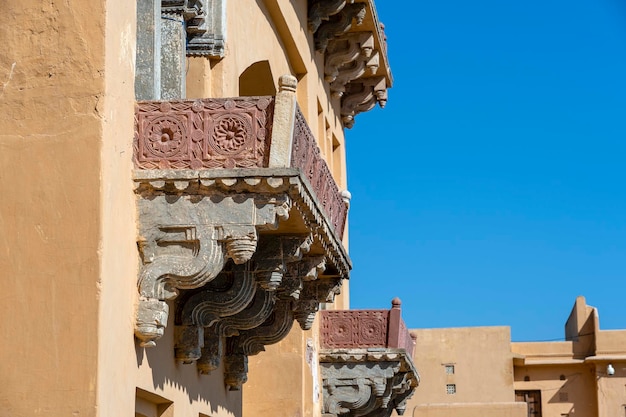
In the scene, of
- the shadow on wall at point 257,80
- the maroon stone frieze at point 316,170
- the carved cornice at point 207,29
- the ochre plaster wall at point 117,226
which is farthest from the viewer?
the shadow on wall at point 257,80

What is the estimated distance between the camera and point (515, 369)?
3878 cm

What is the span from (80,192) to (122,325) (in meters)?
0.89

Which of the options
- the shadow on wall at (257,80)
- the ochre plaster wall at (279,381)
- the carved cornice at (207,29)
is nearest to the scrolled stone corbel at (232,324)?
the carved cornice at (207,29)

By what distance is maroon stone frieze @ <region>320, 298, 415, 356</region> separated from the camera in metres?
17.0

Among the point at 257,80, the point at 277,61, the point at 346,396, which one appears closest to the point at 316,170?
the point at 257,80

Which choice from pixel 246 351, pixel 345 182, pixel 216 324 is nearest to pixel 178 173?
pixel 216 324

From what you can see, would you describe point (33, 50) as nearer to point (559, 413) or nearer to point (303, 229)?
point (303, 229)

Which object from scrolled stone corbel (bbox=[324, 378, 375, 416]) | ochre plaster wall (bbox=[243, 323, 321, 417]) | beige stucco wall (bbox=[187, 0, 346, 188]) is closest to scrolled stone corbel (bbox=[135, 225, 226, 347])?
beige stucco wall (bbox=[187, 0, 346, 188])

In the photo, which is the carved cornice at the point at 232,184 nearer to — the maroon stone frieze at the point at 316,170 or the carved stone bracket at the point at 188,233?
the carved stone bracket at the point at 188,233

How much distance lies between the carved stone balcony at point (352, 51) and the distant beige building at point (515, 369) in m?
18.1

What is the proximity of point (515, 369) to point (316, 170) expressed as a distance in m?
30.0

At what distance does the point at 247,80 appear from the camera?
14328 millimetres

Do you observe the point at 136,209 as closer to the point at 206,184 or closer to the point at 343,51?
the point at 206,184

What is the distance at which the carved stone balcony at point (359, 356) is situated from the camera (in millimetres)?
16953
